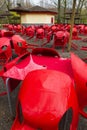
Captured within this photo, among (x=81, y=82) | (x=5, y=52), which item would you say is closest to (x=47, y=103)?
(x=81, y=82)

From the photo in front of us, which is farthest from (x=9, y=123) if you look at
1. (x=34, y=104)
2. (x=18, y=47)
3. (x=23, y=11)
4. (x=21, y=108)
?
(x=23, y=11)

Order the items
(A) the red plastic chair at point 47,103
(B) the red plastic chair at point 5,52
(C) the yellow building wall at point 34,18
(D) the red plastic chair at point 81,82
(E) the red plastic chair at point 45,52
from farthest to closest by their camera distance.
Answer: (C) the yellow building wall at point 34,18
(B) the red plastic chair at point 5,52
(E) the red plastic chair at point 45,52
(D) the red plastic chair at point 81,82
(A) the red plastic chair at point 47,103

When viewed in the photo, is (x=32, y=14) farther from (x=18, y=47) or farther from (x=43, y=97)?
(x=43, y=97)

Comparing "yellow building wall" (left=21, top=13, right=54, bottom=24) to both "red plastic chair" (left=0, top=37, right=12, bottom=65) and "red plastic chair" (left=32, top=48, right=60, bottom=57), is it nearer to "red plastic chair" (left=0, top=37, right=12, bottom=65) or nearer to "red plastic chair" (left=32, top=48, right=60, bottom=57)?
"red plastic chair" (left=0, top=37, right=12, bottom=65)

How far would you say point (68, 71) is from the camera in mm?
2617

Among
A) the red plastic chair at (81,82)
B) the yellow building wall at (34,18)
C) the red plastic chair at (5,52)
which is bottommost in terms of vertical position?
the yellow building wall at (34,18)

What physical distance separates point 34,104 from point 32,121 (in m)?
0.15

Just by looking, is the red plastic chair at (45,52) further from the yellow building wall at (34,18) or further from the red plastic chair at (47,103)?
the yellow building wall at (34,18)

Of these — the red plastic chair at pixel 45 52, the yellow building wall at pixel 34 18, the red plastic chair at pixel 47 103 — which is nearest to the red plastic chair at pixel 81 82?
the red plastic chair at pixel 47 103

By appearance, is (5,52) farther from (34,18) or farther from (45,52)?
(34,18)

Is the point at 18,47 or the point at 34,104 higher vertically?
the point at 34,104

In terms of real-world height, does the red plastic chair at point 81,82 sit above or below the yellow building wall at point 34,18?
above

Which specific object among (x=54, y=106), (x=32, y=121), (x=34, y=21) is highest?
(x=54, y=106)

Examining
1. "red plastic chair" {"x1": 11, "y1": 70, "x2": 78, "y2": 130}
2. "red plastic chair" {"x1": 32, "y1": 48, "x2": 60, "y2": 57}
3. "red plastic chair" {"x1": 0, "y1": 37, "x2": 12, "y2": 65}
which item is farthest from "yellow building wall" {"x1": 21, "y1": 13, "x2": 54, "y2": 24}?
"red plastic chair" {"x1": 11, "y1": 70, "x2": 78, "y2": 130}
